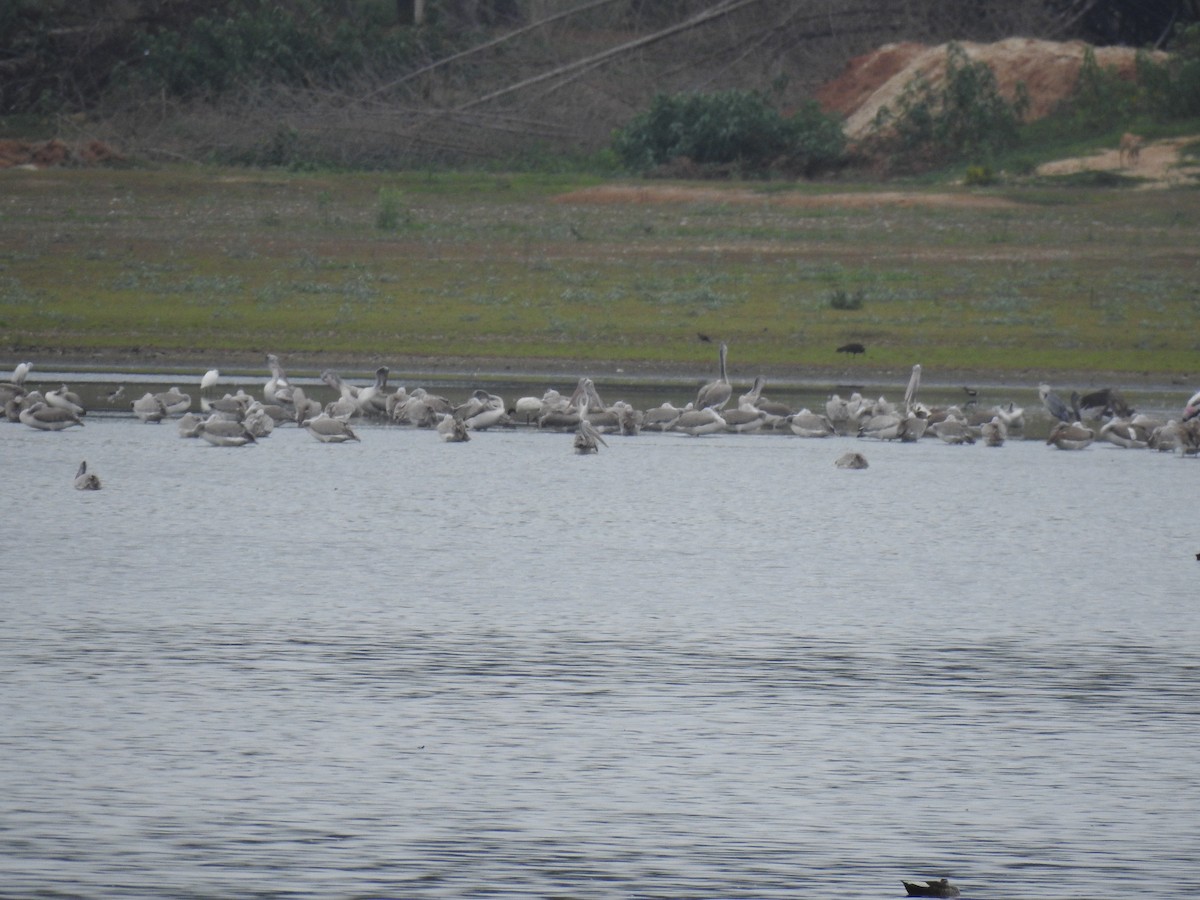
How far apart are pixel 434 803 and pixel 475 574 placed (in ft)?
17.8

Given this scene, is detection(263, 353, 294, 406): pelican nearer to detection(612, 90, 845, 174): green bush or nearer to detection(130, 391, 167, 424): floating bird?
detection(130, 391, 167, 424): floating bird

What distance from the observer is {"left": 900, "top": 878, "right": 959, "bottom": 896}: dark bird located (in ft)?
22.3

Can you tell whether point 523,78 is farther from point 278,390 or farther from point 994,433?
point 994,433

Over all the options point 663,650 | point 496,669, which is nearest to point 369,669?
point 496,669

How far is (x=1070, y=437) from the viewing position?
21.4 meters

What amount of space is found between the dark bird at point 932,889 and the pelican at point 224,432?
14856 millimetres

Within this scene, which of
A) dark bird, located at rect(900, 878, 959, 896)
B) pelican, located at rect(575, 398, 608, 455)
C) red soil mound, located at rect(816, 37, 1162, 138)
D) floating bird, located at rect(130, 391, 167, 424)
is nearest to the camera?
dark bird, located at rect(900, 878, 959, 896)

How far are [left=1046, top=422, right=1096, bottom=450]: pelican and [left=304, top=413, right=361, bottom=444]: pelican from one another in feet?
24.8

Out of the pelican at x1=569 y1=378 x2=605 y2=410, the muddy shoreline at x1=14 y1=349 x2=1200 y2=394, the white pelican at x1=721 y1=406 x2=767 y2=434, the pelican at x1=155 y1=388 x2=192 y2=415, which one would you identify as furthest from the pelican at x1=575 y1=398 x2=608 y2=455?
the muddy shoreline at x1=14 y1=349 x2=1200 y2=394

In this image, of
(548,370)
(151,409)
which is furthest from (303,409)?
(548,370)

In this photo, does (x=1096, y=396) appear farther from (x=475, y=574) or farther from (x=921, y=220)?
(x=921, y=220)

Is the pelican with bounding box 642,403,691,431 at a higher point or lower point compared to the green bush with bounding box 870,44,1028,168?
lower

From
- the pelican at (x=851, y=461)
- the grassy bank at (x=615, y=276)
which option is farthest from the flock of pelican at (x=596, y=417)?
the grassy bank at (x=615, y=276)

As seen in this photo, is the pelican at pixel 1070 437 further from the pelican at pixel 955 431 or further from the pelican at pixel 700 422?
the pelican at pixel 700 422
